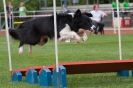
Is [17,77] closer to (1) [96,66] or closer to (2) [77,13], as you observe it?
(1) [96,66]

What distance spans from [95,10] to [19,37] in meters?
13.0

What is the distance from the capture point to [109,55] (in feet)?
43.6

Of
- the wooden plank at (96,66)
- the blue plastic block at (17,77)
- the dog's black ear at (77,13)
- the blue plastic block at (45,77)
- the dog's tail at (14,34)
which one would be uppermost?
the dog's black ear at (77,13)

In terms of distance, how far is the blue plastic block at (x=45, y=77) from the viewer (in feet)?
24.3

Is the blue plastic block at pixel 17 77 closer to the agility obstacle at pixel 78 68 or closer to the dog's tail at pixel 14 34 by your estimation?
the agility obstacle at pixel 78 68

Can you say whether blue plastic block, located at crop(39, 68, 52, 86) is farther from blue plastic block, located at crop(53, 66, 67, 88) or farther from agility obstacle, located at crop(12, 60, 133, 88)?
blue plastic block, located at crop(53, 66, 67, 88)

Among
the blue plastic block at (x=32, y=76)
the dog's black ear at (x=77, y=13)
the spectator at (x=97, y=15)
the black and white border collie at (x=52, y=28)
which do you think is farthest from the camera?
→ the spectator at (x=97, y=15)

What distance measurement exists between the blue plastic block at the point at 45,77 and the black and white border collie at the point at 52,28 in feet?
8.36

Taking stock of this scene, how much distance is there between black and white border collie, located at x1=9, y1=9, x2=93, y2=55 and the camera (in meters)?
10.1

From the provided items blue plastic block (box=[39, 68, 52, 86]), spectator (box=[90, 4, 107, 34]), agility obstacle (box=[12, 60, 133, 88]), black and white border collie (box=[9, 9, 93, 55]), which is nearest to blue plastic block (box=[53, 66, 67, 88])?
agility obstacle (box=[12, 60, 133, 88])

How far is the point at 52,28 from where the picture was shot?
33.1 ft

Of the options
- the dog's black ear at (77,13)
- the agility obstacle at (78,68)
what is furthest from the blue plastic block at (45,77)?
the dog's black ear at (77,13)

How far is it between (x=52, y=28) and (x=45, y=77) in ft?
9.04

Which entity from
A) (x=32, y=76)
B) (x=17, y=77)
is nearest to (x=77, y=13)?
(x=17, y=77)
